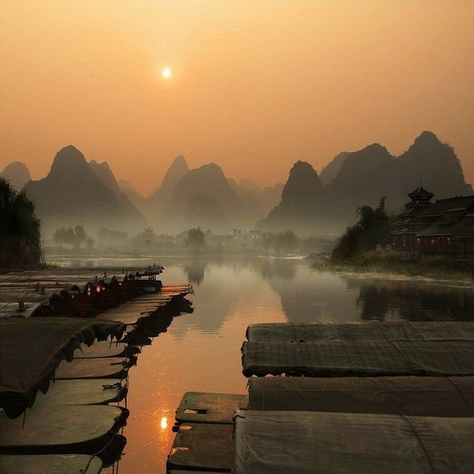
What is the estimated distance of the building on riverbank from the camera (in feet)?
208

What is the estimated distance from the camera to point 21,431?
40.5 feet

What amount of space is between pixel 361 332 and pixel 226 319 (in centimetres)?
2349

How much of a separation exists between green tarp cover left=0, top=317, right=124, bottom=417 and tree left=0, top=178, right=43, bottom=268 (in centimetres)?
4702

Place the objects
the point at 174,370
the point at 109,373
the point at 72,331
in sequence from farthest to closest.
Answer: the point at 174,370, the point at 109,373, the point at 72,331

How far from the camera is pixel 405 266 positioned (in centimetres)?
6969

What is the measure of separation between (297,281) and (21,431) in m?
62.9

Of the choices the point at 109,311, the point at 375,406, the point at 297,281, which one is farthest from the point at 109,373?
the point at 297,281

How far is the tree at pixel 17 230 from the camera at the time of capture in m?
55.6

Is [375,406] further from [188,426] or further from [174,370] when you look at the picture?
[174,370]

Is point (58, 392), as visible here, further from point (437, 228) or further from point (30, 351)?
point (437, 228)

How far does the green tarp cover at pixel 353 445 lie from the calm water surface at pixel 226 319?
6.01 meters

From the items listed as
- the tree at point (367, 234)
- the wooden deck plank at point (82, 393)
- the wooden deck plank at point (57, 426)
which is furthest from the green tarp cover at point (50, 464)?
the tree at point (367, 234)

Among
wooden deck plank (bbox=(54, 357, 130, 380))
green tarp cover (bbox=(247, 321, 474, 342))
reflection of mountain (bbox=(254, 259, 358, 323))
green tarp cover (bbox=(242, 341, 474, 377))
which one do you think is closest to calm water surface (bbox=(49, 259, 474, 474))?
reflection of mountain (bbox=(254, 259, 358, 323))

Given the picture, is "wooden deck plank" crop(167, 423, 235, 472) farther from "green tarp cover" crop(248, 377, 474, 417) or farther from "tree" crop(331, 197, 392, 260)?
"tree" crop(331, 197, 392, 260)
